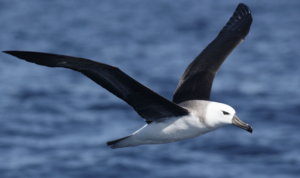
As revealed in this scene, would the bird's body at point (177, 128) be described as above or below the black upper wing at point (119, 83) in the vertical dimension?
below

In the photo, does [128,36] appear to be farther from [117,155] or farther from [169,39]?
[117,155]

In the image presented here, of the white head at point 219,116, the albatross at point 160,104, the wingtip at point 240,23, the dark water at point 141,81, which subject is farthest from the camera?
the dark water at point 141,81

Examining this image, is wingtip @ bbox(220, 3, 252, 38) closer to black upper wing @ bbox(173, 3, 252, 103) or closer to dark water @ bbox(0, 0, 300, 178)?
black upper wing @ bbox(173, 3, 252, 103)

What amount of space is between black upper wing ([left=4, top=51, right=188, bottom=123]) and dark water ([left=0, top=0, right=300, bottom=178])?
1128cm

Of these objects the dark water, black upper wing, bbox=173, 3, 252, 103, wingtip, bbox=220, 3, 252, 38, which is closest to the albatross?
black upper wing, bbox=173, 3, 252, 103

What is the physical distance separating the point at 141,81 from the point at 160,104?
54.9 ft

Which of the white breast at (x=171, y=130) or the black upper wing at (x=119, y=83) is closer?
the black upper wing at (x=119, y=83)

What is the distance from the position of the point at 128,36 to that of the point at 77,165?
14.4m

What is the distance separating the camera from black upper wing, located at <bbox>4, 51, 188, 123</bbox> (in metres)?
7.91

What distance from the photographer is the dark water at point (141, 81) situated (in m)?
21.4

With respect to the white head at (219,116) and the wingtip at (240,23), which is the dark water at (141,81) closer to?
the wingtip at (240,23)

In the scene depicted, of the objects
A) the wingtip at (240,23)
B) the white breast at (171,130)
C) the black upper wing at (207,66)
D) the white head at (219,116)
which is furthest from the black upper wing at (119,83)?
the wingtip at (240,23)

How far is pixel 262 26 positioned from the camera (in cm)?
3525

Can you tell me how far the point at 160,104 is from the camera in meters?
9.05
